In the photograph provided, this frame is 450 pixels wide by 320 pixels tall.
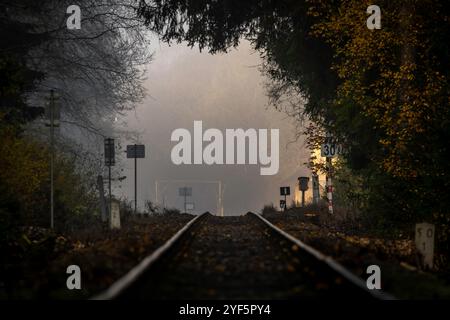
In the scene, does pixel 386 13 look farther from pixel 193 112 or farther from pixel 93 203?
pixel 193 112

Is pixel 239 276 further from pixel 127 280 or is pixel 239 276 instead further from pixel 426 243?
pixel 426 243

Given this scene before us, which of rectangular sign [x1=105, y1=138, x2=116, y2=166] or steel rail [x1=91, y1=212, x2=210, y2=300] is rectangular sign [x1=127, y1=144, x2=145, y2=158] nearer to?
rectangular sign [x1=105, y1=138, x2=116, y2=166]

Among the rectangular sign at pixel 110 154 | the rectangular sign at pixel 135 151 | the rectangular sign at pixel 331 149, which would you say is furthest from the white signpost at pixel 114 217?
the rectangular sign at pixel 135 151

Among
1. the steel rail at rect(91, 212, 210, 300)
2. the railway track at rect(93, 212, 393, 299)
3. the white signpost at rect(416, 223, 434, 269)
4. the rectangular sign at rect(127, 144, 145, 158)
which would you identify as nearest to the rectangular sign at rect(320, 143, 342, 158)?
the rectangular sign at rect(127, 144, 145, 158)

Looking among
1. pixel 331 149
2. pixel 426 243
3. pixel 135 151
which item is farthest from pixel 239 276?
pixel 135 151

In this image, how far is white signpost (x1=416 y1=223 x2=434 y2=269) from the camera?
38.3 feet

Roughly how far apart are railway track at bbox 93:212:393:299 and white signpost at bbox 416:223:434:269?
6.27 ft

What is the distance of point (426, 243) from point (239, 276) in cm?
374

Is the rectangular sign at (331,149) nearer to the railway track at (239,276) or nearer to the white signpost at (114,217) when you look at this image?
the white signpost at (114,217)

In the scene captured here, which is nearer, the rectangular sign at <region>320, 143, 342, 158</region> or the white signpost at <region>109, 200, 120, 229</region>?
the white signpost at <region>109, 200, 120, 229</region>

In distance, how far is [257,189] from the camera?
148 meters

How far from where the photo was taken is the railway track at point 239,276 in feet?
25.7

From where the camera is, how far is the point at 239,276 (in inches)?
371
